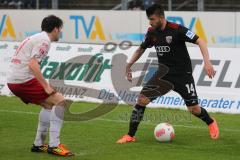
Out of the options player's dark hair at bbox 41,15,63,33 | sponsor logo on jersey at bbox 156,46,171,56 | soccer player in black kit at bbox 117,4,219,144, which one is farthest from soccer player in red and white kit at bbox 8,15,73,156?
sponsor logo on jersey at bbox 156,46,171,56

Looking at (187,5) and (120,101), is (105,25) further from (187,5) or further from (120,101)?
(120,101)

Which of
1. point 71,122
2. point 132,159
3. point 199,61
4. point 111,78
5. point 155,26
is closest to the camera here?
point 132,159

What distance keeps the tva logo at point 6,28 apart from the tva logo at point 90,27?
2.43 metres

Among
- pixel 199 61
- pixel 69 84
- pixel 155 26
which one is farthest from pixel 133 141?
pixel 69 84

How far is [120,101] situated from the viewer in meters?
15.6

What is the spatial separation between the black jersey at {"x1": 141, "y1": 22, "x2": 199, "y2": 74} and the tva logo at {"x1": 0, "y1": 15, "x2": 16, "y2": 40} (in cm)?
1386

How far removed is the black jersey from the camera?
10594mm

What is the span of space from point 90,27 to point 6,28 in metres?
3.39

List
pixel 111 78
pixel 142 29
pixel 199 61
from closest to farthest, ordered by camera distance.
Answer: pixel 199 61
pixel 111 78
pixel 142 29

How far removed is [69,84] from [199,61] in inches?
131

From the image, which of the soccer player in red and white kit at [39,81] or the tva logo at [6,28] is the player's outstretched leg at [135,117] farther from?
the tva logo at [6,28]

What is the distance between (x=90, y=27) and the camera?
74.1 ft

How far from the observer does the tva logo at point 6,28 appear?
946 inches

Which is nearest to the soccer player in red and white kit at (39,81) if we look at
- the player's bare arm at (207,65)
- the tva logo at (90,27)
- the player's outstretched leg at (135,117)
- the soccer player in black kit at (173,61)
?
the player's outstretched leg at (135,117)
